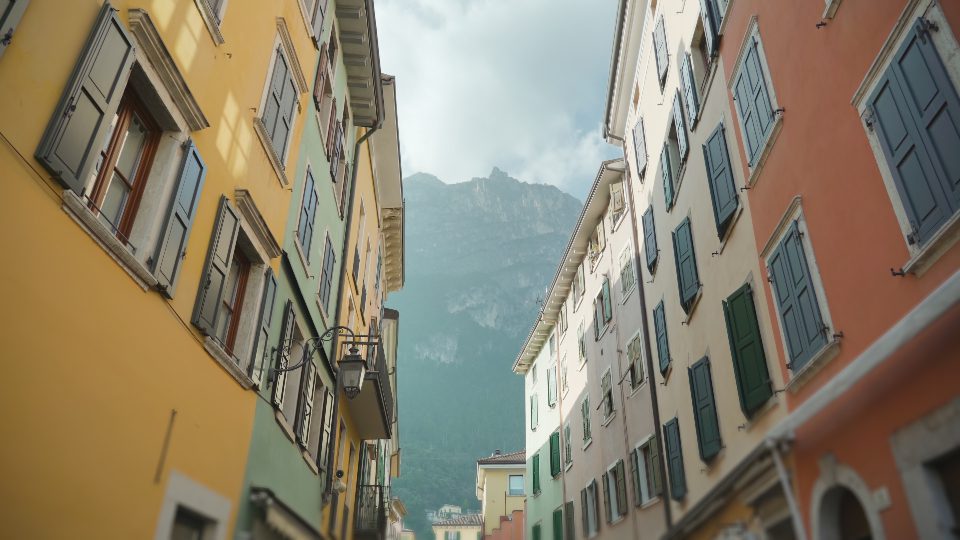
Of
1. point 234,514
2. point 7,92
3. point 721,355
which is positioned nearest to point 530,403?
point 721,355

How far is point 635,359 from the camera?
59.6ft

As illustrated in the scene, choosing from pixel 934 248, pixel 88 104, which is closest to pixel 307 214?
pixel 88 104

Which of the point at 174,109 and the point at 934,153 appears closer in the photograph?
the point at 934,153

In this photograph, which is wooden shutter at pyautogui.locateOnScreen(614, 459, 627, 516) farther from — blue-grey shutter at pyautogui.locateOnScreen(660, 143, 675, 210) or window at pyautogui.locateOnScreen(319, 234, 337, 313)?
window at pyautogui.locateOnScreen(319, 234, 337, 313)

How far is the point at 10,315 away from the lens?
4281mm

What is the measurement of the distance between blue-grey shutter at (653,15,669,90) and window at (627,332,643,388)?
6539mm

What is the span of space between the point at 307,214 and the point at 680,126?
7.68 metres

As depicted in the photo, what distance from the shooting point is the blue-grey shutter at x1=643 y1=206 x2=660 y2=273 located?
653 inches

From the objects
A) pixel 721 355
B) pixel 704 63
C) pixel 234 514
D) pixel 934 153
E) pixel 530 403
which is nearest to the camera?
pixel 934 153

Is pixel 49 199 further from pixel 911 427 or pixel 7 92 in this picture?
pixel 911 427

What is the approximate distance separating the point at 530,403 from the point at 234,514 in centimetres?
2717

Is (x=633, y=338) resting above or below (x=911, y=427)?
above

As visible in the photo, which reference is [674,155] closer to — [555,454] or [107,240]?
[107,240]

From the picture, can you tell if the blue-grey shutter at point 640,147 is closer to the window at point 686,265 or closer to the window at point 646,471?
the window at point 686,265
